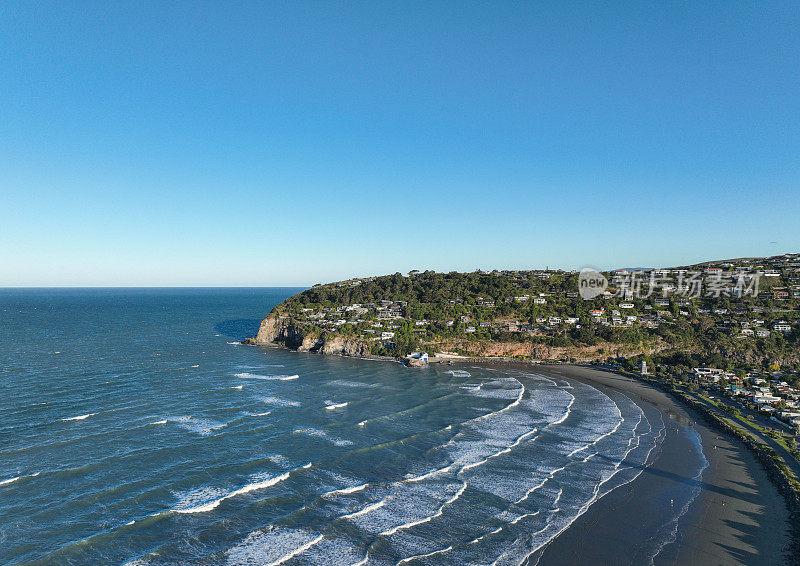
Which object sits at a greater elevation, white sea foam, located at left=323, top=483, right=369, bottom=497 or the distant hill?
the distant hill

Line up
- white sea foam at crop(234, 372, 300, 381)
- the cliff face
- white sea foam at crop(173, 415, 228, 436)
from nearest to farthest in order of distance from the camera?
white sea foam at crop(173, 415, 228, 436) < white sea foam at crop(234, 372, 300, 381) < the cliff face

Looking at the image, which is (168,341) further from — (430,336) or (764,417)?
(764,417)

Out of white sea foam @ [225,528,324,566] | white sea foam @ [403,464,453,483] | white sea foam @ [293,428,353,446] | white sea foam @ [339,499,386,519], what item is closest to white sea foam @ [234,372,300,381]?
white sea foam @ [293,428,353,446]

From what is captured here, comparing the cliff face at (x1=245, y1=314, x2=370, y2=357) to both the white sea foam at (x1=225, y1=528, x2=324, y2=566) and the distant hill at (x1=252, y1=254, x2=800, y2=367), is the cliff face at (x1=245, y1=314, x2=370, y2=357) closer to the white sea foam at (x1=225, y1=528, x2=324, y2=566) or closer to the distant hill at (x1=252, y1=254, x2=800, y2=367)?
the distant hill at (x1=252, y1=254, x2=800, y2=367)

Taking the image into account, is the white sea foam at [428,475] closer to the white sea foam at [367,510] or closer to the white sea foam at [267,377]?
the white sea foam at [367,510]

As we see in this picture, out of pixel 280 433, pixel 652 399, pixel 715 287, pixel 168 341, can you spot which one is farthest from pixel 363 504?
pixel 715 287

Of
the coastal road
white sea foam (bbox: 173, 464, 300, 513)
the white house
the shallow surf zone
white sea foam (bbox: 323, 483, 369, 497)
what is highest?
the white house
